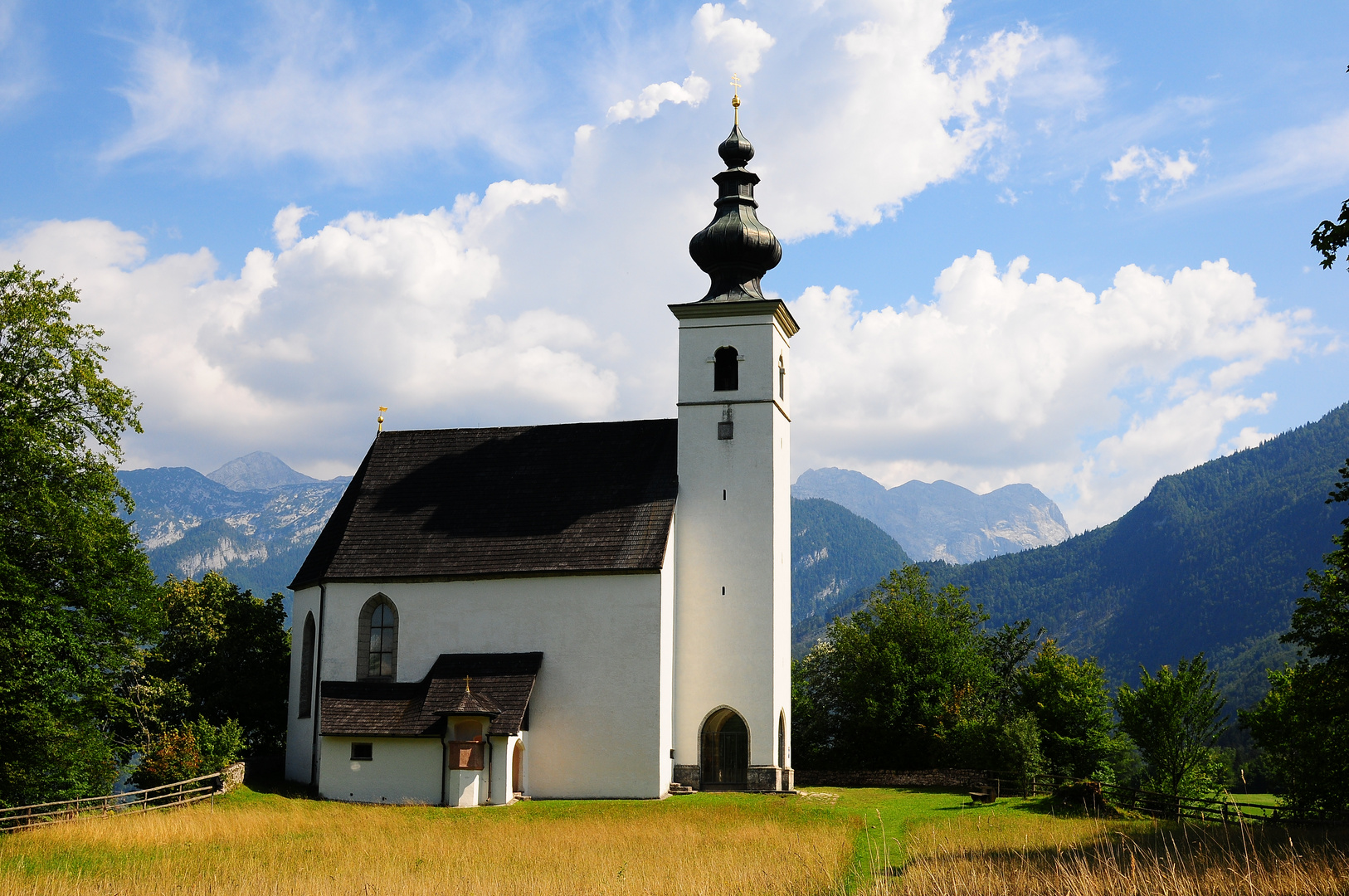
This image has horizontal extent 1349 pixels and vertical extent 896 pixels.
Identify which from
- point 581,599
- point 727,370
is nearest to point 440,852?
point 581,599

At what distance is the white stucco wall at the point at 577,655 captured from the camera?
3164 centimetres

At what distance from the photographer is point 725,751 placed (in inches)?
1299

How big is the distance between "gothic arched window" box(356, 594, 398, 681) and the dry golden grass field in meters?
5.00

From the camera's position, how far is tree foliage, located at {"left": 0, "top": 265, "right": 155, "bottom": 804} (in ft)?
89.8

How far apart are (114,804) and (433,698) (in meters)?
8.48

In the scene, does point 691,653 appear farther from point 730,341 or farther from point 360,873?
point 360,873

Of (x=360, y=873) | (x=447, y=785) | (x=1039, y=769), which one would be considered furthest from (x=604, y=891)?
(x=1039, y=769)

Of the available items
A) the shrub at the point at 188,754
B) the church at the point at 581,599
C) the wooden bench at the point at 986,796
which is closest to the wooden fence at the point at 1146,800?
the wooden bench at the point at 986,796

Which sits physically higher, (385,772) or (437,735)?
(437,735)

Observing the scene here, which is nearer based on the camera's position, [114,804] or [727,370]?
[114,804]

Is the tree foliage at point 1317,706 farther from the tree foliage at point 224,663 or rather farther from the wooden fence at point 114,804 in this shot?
the tree foliage at point 224,663

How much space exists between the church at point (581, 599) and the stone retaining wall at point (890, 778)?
116 inches

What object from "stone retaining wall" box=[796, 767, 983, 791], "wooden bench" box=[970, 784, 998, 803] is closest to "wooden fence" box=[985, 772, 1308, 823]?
"wooden bench" box=[970, 784, 998, 803]

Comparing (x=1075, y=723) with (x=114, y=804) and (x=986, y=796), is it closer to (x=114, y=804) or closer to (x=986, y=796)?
(x=986, y=796)
